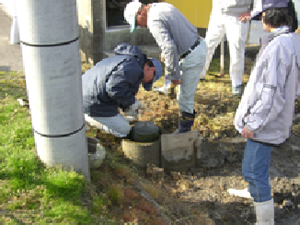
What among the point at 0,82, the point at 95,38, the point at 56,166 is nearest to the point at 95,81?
the point at 56,166

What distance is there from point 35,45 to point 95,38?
4789mm

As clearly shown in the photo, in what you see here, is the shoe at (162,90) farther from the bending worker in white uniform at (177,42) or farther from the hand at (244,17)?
the hand at (244,17)

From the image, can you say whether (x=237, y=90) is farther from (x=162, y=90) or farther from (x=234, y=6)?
(x=234, y=6)

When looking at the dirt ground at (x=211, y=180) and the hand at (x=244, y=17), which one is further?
the hand at (x=244, y=17)

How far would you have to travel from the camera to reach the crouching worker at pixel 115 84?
430cm

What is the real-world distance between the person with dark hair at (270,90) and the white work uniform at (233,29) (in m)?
3.26

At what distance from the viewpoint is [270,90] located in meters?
3.18

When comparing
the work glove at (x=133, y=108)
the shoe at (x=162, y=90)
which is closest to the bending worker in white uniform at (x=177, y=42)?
the work glove at (x=133, y=108)

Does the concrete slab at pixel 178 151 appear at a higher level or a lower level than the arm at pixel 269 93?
lower

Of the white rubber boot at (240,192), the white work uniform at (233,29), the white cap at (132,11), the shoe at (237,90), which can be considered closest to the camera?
the white rubber boot at (240,192)

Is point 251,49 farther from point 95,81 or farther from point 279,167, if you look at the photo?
point 95,81

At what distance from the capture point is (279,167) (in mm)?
5371

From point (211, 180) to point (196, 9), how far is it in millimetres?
4729

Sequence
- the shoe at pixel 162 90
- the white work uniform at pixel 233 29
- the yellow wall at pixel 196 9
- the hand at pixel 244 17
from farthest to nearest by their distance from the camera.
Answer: the yellow wall at pixel 196 9 < the shoe at pixel 162 90 < the white work uniform at pixel 233 29 < the hand at pixel 244 17
